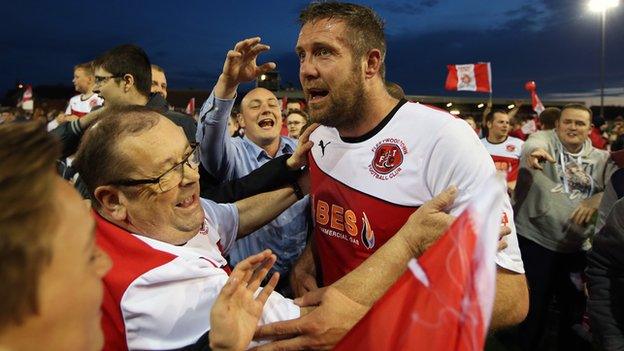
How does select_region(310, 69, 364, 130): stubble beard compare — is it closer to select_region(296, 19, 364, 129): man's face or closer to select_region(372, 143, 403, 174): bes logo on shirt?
select_region(296, 19, 364, 129): man's face

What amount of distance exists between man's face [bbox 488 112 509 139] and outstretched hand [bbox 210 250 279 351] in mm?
6219

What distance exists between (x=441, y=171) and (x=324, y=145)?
753 millimetres

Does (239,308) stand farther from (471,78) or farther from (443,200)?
(471,78)

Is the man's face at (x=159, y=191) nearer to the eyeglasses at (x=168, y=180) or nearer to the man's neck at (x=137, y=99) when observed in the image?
the eyeglasses at (x=168, y=180)

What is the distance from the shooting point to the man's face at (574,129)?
508cm

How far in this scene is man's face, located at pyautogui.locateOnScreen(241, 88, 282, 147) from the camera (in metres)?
4.59

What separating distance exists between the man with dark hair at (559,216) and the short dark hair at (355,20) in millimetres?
2861

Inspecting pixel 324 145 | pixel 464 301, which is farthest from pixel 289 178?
pixel 464 301

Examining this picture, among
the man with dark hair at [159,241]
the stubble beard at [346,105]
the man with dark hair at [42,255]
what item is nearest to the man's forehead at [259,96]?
the stubble beard at [346,105]

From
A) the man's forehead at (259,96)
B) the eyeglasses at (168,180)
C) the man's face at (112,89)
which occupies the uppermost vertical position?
the man's face at (112,89)

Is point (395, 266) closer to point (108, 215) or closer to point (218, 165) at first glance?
point (108, 215)

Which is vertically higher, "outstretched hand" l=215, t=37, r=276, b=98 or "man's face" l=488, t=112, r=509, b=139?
"outstretched hand" l=215, t=37, r=276, b=98

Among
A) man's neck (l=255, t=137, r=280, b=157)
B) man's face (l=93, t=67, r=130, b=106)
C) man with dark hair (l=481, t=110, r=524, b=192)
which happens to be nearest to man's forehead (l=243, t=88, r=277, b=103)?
man's neck (l=255, t=137, r=280, b=157)

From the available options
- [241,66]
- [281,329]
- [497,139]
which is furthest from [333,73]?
[497,139]
